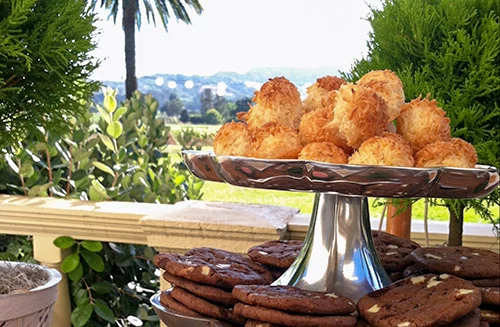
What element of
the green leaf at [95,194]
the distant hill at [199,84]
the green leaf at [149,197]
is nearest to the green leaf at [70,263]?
the green leaf at [95,194]

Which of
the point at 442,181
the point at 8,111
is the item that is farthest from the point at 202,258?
the point at 8,111

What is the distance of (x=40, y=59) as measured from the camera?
3.52 ft

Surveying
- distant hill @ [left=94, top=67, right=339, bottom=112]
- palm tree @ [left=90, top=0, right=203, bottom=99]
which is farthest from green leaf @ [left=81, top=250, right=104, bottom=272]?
palm tree @ [left=90, top=0, right=203, bottom=99]

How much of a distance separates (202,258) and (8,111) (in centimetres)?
46

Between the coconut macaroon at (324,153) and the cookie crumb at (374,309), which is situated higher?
the coconut macaroon at (324,153)

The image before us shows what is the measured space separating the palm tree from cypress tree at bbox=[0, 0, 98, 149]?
3.30 m

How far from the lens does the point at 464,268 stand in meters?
0.87

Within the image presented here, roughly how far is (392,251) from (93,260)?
1.01 m

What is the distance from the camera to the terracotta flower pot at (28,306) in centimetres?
111

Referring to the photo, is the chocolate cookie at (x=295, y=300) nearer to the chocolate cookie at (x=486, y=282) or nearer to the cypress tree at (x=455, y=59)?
the chocolate cookie at (x=486, y=282)

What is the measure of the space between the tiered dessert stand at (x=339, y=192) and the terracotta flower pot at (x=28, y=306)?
36 cm

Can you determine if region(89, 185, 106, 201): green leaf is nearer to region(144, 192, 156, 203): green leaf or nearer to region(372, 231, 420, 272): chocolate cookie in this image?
region(144, 192, 156, 203): green leaf

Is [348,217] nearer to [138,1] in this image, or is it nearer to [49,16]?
[49,16]

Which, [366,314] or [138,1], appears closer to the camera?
[366,314]
